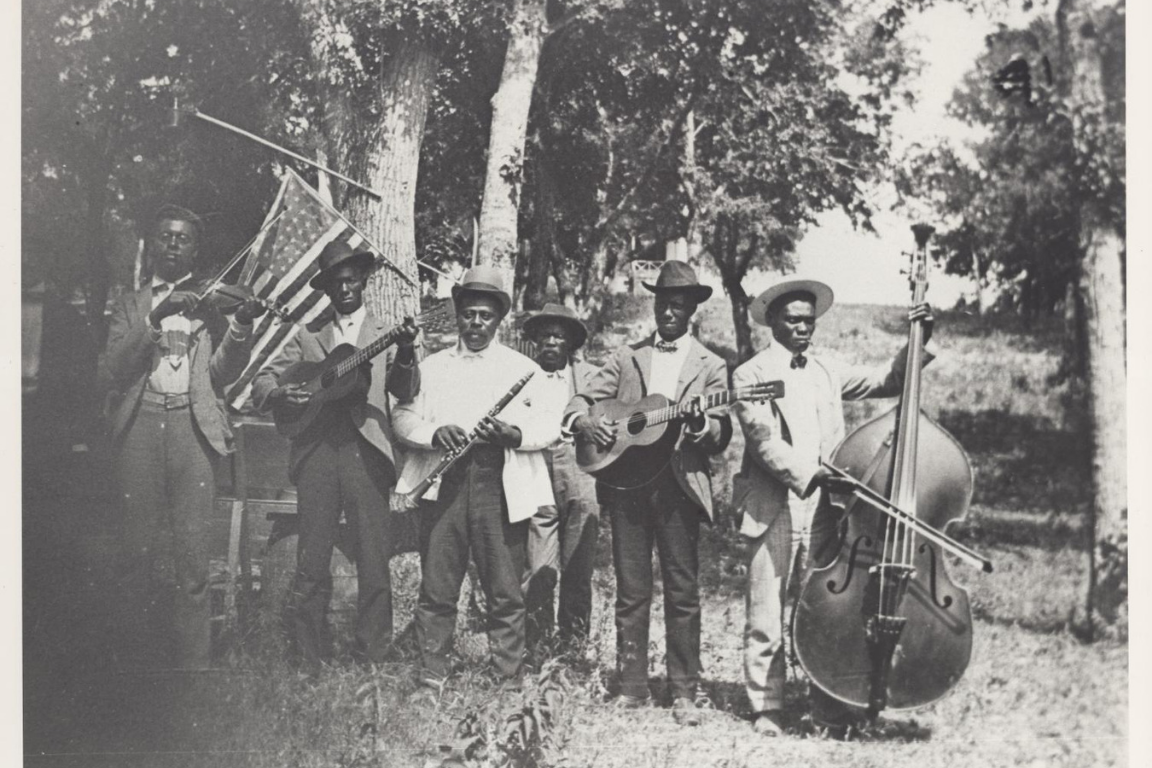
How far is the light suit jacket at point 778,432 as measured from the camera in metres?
6.81

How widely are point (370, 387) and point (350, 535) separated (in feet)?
2.84

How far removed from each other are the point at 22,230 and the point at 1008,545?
6.26 metres

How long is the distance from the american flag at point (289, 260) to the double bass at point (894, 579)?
10.4 ft

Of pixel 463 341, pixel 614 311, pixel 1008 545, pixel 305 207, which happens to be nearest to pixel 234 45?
pixel 305 207

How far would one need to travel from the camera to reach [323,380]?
680cm

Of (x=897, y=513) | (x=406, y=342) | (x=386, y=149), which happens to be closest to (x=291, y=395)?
(x=406, y=342)

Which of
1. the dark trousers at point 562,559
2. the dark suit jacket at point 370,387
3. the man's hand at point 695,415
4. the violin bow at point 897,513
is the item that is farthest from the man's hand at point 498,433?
the violin bow at point 897,513

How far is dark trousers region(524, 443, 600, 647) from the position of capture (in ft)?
22.5

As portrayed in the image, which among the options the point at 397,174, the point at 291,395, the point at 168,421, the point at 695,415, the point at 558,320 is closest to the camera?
the point at 695,415

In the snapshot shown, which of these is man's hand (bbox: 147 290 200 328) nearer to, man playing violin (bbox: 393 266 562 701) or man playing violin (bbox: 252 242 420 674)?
man playing violin (bbox: 252 242 420 674)

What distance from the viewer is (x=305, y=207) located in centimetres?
697

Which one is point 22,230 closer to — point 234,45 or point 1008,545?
point 234,45

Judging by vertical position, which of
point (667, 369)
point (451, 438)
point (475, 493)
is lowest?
point (475, 493)

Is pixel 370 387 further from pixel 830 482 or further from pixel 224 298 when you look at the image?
pixel 830 482
